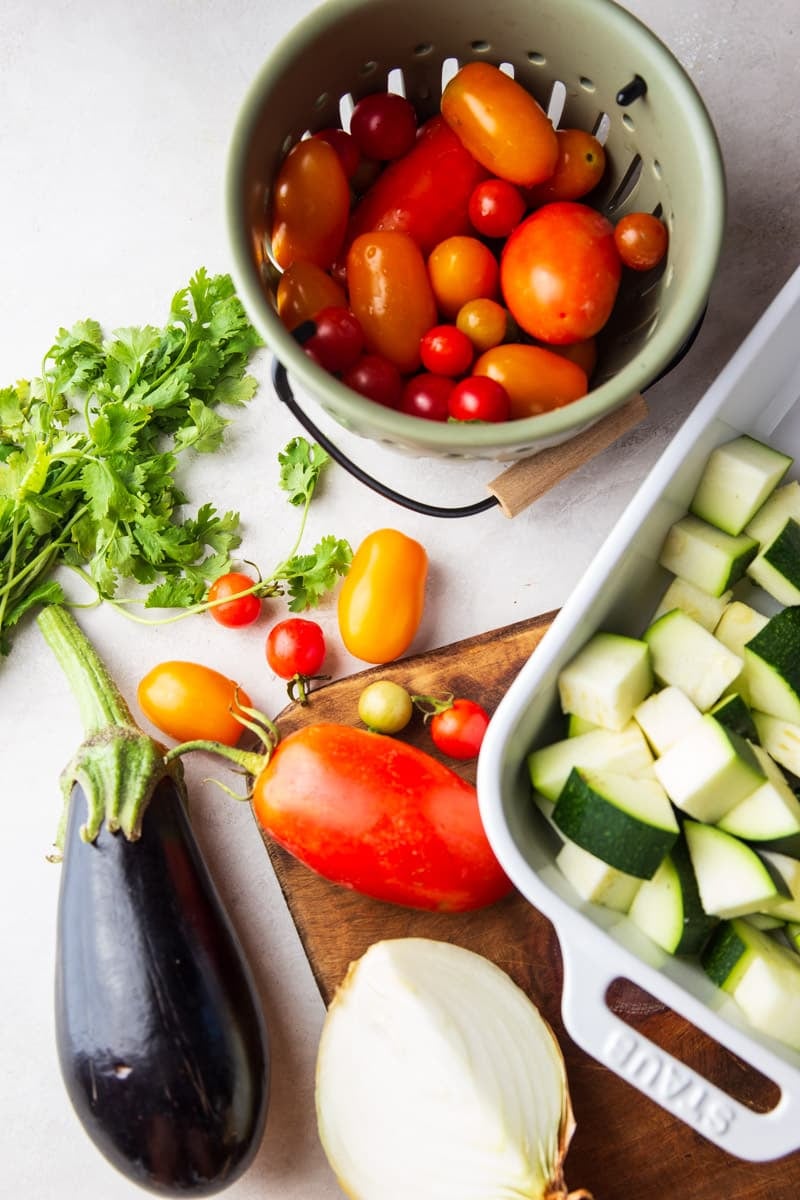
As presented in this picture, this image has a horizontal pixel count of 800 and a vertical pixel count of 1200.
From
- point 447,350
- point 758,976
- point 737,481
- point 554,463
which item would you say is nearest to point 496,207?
point 447,350

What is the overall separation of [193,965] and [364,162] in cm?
111

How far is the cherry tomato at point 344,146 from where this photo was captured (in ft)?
4.46

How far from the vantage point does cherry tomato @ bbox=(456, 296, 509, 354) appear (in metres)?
1.35

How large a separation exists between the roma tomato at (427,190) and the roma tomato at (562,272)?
4.1 inches

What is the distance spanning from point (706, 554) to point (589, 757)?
317 mm

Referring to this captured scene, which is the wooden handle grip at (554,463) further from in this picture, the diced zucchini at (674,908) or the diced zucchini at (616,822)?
the diced zucchini at (674,908)

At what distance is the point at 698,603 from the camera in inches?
55.3

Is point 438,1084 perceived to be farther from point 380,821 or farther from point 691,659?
point 691,659

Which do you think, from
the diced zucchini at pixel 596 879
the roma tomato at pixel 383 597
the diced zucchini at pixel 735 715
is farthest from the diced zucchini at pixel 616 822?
the roma tomato at pixel 383 597

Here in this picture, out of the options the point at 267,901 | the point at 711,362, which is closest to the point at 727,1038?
the point at 267,901

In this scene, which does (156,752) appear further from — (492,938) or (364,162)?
(364,162)

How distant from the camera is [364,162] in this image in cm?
142

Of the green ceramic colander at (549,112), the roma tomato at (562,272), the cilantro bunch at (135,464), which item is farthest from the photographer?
the cilantro bunch at (135,464)

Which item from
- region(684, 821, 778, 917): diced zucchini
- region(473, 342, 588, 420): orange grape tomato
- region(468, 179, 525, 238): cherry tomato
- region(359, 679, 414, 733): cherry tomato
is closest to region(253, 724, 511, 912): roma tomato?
region(359, 679, 414, 733): cherry tomato
